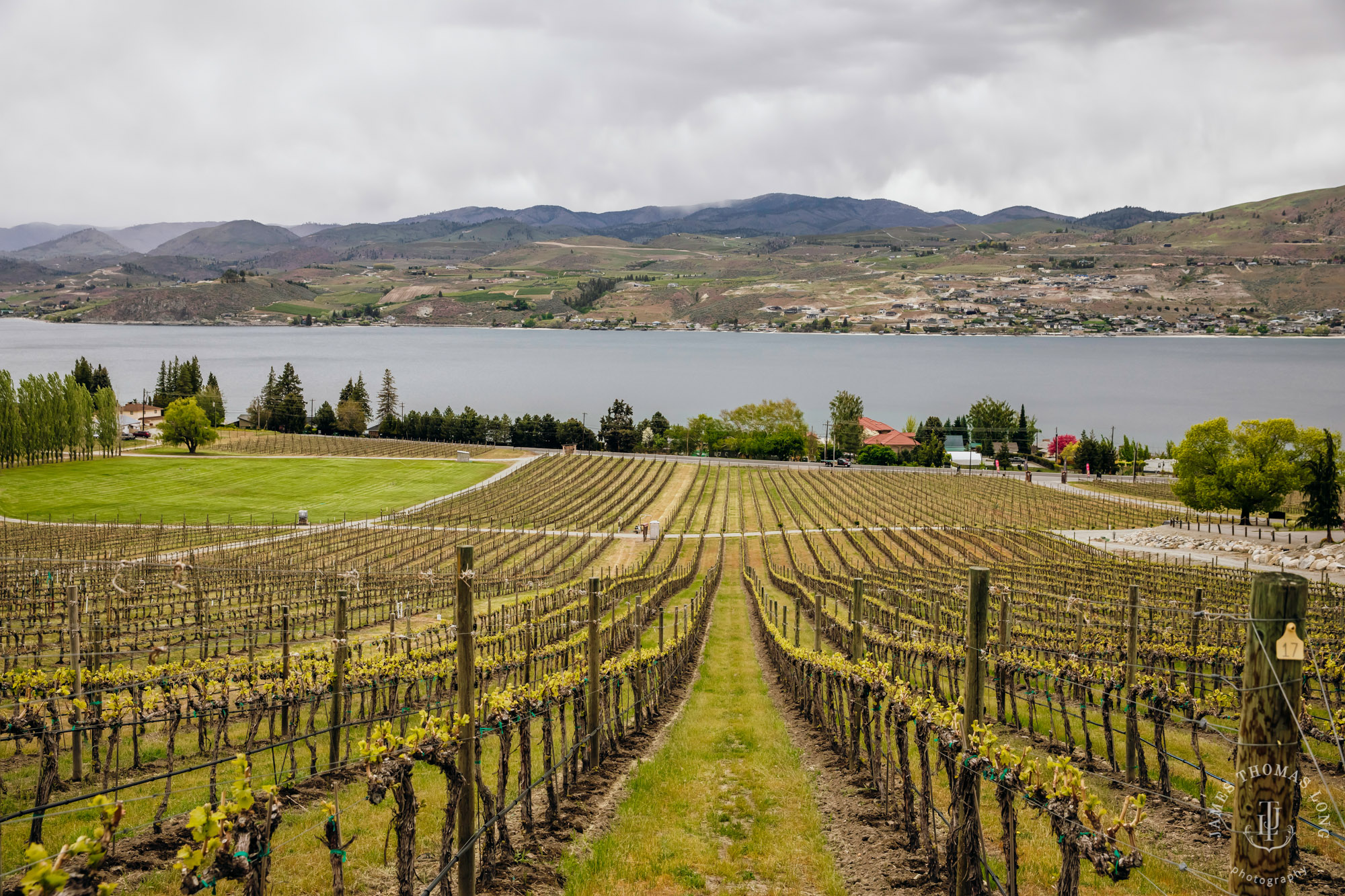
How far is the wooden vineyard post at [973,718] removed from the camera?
684 centimetres

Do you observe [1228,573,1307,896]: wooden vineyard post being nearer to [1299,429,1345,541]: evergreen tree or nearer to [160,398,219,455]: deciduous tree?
[1299,429,1345,541]: evergreen tree

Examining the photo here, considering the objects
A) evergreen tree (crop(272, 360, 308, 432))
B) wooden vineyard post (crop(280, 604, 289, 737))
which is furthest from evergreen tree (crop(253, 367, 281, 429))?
wooden vineyard post (crop(280, 604, 289, 737))

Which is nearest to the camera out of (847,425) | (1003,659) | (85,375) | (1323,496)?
(1003,659)

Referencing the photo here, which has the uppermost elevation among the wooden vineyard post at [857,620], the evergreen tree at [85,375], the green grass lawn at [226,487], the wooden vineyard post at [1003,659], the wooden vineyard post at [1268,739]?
the evergreen tree at [85,375]

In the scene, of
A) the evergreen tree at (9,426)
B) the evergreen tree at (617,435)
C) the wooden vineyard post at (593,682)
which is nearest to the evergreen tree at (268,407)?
the evergreen tree at (9,426)

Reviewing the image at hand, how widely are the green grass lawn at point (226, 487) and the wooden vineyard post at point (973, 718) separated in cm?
5654

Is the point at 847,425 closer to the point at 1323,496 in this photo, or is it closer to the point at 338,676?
the point at 1323,496

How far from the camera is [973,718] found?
6863 mm

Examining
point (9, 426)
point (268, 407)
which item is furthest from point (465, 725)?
point (268, 407)

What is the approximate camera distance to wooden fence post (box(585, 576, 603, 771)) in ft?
36.3

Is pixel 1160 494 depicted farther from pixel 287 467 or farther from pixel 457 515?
pixel 287 467

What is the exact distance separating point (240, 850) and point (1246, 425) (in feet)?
213

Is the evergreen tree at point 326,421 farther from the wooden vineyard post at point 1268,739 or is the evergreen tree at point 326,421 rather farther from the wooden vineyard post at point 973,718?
the wooden vineyard post at point 1268,739

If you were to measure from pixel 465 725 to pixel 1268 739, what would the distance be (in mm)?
6146
